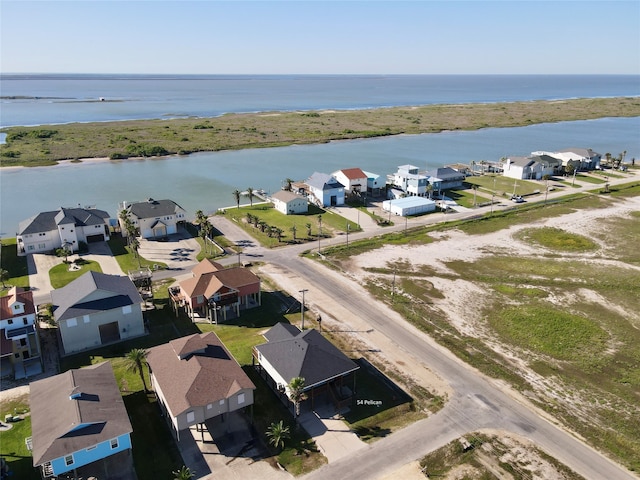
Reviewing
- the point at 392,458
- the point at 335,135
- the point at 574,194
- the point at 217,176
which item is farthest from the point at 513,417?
the point at 335,135

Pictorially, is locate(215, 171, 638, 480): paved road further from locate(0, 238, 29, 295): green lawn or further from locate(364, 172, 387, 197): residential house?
locate(364, 172, 387, 197): residential house

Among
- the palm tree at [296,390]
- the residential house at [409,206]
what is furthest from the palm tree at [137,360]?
the residential house at [409,206]

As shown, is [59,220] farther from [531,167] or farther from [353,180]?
[531,167]

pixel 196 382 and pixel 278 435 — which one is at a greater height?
pixel 196 382

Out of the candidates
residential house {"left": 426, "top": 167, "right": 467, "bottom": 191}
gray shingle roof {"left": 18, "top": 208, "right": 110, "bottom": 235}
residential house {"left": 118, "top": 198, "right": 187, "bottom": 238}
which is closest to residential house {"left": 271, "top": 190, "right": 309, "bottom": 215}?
residential house {"left": 118, "top": 198, "right": 187, "bottom": 238}

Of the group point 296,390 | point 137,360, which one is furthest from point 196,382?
point 296,390

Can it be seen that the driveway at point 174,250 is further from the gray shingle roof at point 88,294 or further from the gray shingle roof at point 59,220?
the gray shingle roof at point 88,294
